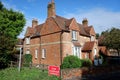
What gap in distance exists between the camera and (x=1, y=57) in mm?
26938

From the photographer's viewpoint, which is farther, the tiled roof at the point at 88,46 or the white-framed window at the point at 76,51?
the tiled roof at the point at 88,46

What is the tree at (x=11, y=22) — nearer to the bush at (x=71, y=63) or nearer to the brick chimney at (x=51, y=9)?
the brick chimney at (x=51, y=9)

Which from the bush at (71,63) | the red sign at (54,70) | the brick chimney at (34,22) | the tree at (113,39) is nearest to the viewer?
the red sign at (54,70)

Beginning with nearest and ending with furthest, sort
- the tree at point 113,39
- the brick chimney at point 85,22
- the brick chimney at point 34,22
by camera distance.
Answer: the tree at point 113,39, the brick chimney at point 34,22, the brick chimney at point 85,22

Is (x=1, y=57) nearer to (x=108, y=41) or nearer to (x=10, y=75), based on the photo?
(x=10, y=75)

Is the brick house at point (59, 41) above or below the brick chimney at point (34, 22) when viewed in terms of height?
below

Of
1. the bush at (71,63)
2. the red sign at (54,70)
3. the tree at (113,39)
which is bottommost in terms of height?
the red sign at (54,70)

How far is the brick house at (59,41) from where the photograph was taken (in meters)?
32.9

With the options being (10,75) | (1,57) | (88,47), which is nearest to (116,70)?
(88,47)

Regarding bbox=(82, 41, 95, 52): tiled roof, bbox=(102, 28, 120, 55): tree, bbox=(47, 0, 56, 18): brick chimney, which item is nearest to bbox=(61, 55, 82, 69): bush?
bbox=(82, 41, 95, 52): tiled roof

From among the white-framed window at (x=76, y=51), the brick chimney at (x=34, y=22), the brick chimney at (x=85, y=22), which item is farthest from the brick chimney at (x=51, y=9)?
the brick chimney at (x=85, y=22)

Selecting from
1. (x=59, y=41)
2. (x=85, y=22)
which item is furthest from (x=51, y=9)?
(x=85, y=22)

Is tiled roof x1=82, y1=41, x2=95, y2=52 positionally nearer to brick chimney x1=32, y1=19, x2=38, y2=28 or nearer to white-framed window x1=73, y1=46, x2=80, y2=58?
white-framed window x1=73, y1=46, x2=80, y2=58

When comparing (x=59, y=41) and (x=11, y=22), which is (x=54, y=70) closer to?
(x=59, y=41)
